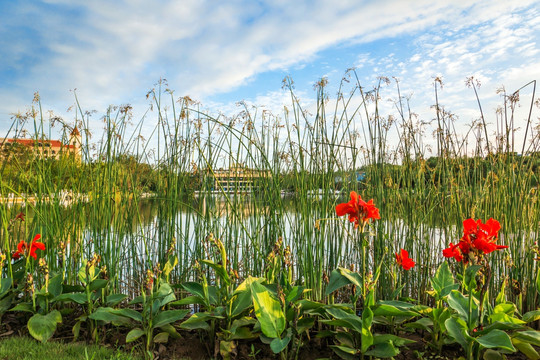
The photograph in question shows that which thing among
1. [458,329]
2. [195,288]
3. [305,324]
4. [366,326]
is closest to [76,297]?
[195,288]

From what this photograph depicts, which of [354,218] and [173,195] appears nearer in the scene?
[354,218]

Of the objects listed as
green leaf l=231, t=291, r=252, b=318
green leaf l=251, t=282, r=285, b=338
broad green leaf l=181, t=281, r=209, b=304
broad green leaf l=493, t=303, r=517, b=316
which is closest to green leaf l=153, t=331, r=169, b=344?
broad green leaf l=181, t=281, r=209, b=304

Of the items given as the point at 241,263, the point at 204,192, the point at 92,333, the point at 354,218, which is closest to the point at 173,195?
the point at 204,192

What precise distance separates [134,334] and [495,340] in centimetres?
139

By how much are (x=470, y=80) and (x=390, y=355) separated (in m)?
1.65

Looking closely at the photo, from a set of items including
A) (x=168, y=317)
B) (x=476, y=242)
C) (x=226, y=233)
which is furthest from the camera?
(x=226, y=233)

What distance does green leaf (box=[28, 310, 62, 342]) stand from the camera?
64.5 inches

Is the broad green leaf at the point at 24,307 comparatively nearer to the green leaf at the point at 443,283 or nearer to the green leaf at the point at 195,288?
the green leaf at the point at 195,288

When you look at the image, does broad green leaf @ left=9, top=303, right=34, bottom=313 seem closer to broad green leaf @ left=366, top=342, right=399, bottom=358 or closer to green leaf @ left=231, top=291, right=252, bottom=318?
green leaf @ left=231, top=291, right=252, bottom=318

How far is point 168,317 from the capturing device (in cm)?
155

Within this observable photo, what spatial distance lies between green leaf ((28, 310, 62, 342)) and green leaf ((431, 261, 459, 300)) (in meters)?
1.73

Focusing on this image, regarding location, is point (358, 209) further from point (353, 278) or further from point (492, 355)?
point (492, 355)

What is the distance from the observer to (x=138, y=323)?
1676 millimetres

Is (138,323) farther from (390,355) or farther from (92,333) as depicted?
(390,355)
